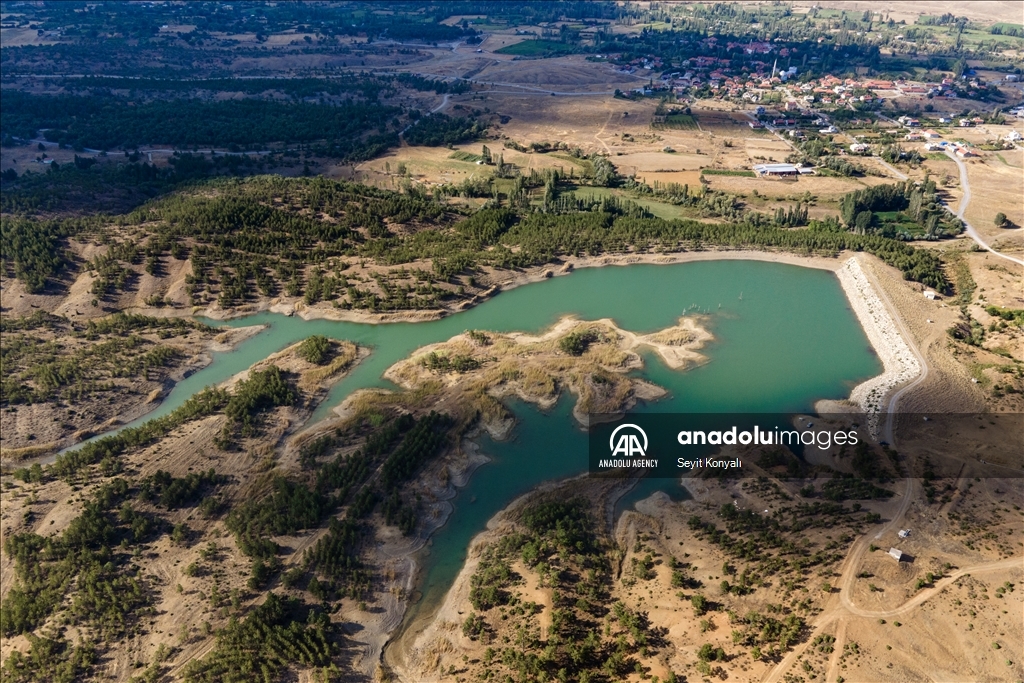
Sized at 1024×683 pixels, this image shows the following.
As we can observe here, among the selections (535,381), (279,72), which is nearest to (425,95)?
(279,72)

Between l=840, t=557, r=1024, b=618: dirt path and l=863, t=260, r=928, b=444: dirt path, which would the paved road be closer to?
l=863, t=260, r=928, b=444: dirt path

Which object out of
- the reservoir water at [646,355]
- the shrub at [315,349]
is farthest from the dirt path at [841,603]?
the shrub at [315,349]

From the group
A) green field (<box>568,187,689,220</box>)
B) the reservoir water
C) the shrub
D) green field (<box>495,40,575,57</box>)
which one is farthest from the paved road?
green field (<box>495,40,575,57</box>)

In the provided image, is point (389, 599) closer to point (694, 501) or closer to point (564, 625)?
point (564, 625)

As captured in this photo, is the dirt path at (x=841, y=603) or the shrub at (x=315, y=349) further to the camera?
the shrub at (x=315, y=349)

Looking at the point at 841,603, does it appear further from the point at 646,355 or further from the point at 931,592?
the point at 646,355

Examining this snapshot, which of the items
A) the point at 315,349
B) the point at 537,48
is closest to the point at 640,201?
the point at 315,349

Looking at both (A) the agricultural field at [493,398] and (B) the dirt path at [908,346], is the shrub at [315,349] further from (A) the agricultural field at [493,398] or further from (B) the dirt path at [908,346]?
(B) the dirt path at [908,346]
